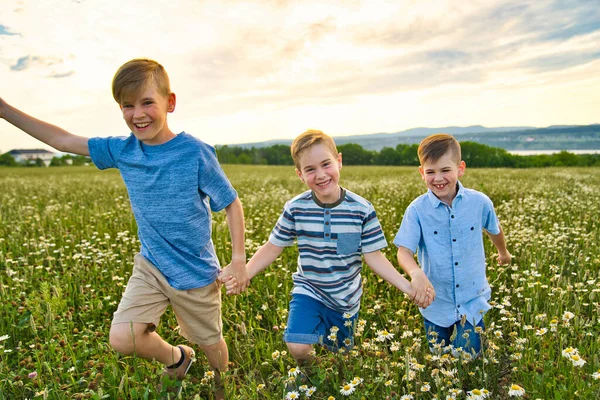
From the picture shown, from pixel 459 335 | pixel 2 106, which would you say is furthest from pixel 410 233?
pixel 2 106

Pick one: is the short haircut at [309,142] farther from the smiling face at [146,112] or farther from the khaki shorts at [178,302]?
the khaki shorts at [178,302]

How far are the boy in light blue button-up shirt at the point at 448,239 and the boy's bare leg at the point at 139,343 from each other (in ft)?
6.03

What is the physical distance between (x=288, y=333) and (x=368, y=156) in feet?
234

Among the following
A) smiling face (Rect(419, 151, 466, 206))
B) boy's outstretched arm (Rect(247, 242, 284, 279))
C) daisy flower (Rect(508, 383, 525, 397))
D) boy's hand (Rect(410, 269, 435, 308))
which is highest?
smiling face (Rect(419, 151, 466, 206))

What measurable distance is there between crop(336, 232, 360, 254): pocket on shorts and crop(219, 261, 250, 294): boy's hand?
2.32 ft

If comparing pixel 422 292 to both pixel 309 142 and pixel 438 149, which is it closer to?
pixel 438 149

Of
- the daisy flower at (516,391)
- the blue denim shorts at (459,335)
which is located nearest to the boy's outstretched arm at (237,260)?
the blue denim shorts at (459,335)

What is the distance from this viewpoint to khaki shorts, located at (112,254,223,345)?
311cm

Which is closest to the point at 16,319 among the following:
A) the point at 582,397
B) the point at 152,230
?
the point at 152,230

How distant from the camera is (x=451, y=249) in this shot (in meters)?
3.64

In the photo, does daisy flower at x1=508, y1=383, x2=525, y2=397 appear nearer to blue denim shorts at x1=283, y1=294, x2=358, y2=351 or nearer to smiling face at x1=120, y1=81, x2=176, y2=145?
blue denim shorts at x1=283, y1=294, x2=358, y2=351

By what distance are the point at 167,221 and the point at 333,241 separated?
1.17 metres

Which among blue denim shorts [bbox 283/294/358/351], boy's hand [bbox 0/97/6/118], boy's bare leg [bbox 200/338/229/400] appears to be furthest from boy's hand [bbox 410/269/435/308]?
boy's hand [bbox 0/97/6/118]

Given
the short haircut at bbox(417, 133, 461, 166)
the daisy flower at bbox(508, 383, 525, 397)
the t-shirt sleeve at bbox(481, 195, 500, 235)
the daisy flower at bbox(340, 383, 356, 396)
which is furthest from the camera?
the t-shirt sleeve at bbox(481, 195, 500, 235)
